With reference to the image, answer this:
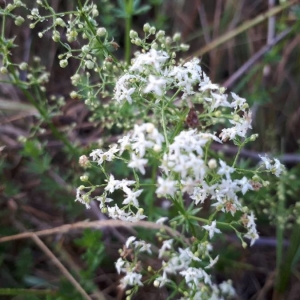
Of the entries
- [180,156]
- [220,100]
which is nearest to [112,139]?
[220,100]

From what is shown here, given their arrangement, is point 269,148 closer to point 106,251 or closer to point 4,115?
point 106,251

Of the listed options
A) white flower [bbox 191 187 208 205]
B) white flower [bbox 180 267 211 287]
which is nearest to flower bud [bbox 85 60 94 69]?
white flower [bbox 191 187 208 205]

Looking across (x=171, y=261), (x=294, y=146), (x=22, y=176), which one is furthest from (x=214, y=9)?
(x=171, y=261)

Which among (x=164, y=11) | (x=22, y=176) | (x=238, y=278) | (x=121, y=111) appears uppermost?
(x=164, y=11)

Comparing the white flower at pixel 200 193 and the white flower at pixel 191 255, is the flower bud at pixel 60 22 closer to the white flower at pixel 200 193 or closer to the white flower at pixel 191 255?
the white flower at pixel 200 193

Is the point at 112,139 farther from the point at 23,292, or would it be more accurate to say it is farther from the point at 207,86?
the point at 207,86

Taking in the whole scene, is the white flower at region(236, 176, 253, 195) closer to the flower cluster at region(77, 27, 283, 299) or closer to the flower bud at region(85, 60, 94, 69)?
the flower cluster at region(77, 27, 283, 299)

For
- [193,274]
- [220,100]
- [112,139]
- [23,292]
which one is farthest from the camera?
[112,139]

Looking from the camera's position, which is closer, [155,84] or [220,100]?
[155,84]
